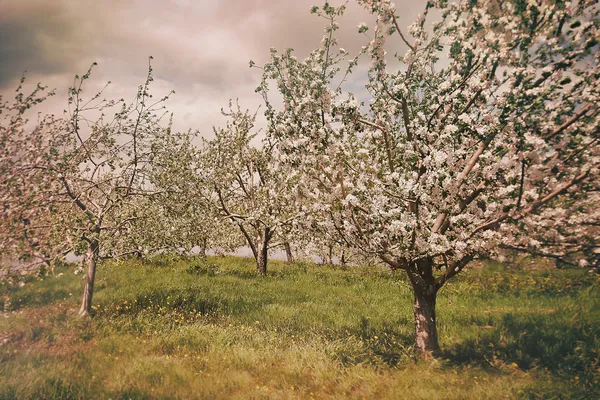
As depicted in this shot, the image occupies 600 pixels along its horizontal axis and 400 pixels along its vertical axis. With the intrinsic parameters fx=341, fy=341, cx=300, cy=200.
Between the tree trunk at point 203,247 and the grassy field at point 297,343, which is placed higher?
the tree trunk at point 203,247

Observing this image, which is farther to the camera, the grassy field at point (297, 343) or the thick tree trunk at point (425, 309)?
the thick tree trunk at point (425, 309)

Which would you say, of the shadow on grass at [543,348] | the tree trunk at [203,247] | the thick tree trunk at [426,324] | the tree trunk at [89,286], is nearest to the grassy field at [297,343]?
the shadow on grass at [543,348]

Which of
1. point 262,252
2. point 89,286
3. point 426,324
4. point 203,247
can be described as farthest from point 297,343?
point 203,247

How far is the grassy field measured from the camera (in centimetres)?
646

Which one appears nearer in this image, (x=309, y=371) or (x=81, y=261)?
(x=309, y=371)

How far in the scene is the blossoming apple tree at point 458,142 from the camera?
5.68 m

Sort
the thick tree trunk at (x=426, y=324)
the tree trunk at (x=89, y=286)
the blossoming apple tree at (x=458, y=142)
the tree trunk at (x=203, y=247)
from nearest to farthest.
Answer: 1. the blossoming apple tree at (x=458, y=142)
2. the thick tree trunk at (x=426, y=324)
3. the tree trunk at (x=89, y=286)
4. the tree trunk at (x=203, y=247)

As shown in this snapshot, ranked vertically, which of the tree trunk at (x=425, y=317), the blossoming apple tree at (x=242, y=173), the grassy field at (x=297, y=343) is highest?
the blossoming apple tree at (x=242, y=173)

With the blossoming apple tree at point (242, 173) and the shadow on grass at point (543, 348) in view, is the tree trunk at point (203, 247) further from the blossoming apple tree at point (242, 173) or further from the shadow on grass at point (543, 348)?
the shadow on grass at point (543, 348)

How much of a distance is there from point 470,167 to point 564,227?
74.2 inches

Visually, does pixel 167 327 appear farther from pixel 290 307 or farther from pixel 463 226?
pixel 463 226

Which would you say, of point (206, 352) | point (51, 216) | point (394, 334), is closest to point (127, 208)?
point (51, 216)

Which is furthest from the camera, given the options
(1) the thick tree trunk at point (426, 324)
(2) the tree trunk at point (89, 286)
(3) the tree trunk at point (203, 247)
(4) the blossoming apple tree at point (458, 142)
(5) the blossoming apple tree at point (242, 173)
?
(5) the blossoming apple tree at point (242, 173)

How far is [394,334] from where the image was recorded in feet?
31.9
